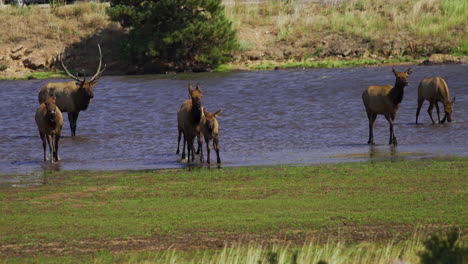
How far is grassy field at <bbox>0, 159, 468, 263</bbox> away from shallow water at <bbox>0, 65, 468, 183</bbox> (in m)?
2.57

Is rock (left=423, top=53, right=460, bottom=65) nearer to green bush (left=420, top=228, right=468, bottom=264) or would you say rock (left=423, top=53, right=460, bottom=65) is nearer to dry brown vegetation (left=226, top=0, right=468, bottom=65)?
dry brown vegetation (left=226, top=0, right=468, bottom=65)

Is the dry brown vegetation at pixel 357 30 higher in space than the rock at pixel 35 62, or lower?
higher

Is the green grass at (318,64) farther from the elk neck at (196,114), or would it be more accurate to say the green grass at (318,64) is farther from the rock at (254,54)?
the elk neck at (196,114)

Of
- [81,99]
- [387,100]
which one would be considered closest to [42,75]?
[81,99]

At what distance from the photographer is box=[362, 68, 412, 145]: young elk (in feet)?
71.4

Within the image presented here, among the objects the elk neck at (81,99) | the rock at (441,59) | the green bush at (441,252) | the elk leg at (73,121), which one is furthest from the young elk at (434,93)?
the green bush at (441,252)

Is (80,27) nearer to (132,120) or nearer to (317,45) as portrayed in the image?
(317,45)

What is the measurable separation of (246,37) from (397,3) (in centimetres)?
842

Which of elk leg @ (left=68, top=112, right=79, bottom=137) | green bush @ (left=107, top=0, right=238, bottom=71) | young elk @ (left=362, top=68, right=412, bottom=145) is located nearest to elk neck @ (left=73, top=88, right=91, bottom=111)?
elk leg @ (left=68, top=112, right=79, bottom=137)

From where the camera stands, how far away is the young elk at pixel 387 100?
21.8 m

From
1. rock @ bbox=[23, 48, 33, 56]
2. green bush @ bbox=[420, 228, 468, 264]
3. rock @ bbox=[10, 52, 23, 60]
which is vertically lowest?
rock @ bbox=[10, 52, 23, 60]

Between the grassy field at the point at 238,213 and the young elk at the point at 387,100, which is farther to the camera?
the young elk at the point at 387,100

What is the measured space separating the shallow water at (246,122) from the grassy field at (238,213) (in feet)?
8.43

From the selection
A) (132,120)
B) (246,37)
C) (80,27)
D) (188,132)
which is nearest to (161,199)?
(188,132)
